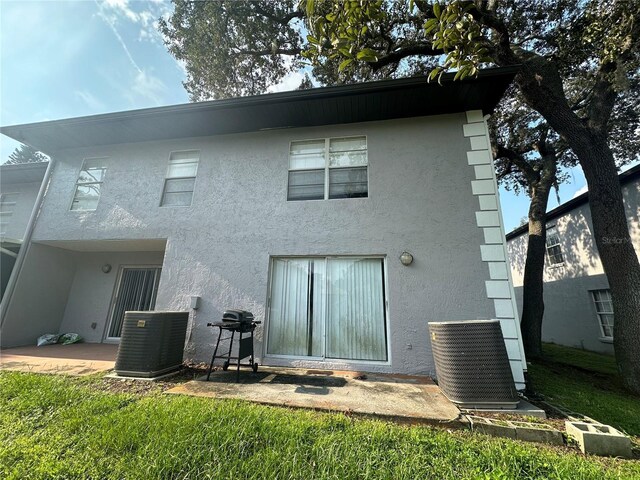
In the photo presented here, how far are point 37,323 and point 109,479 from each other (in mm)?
7240

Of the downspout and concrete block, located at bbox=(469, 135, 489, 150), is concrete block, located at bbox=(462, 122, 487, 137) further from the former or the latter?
the downspout

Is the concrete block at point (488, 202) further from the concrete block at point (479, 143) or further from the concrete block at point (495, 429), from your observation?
the concrete block at point (495, 429)

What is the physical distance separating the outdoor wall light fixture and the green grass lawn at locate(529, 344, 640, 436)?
2.68 meters

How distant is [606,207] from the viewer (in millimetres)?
4918

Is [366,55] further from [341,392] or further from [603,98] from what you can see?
[603,98]

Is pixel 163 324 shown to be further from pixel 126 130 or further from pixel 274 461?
pixel 126 130

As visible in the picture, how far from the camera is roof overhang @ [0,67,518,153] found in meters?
4.61

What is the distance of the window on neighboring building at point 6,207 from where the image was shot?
821 cm

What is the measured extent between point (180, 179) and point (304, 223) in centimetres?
335

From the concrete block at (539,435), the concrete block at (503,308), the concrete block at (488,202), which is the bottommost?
the concrete block at (539,435)

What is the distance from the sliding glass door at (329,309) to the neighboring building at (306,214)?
0.08 feet

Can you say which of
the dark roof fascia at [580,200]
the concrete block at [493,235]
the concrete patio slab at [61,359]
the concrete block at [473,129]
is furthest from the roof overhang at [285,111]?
the dark roof fascia at [580,200]

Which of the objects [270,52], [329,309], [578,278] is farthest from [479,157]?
[578,278]

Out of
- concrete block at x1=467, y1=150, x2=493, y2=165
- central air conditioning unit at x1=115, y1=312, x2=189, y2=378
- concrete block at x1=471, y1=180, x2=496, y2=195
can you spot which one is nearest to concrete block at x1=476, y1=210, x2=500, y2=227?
concrete block at x1=471, y1=180, x2=496, y2=195
